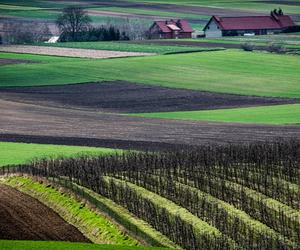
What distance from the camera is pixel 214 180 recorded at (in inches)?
1666

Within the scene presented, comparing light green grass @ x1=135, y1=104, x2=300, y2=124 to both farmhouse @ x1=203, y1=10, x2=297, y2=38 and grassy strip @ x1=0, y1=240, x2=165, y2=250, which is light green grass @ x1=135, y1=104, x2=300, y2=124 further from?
farmhouse @ x1=203, y1=10, x2=297, y2=38

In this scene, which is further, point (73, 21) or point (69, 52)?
point (73, 21)

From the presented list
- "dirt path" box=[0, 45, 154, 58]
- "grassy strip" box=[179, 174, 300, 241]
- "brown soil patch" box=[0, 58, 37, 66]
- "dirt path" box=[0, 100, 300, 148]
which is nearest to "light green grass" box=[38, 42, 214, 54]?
"dirt path" box=[0, 45, 154, 58]

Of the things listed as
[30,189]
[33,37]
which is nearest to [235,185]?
[30,189]

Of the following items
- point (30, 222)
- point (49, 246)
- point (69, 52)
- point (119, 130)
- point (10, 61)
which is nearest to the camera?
point (49, 246)

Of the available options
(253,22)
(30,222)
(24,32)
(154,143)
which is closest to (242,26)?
(253,22)

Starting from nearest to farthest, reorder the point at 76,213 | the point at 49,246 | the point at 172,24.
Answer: the point at 49,246
the point at 76,213
the point at 172,24

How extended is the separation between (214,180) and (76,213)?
20.8ft

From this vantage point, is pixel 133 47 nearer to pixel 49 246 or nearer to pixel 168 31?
pixel 168 31

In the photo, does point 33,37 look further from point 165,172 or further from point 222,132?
point 165,172

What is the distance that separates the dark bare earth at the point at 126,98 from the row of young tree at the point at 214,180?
27032 mm

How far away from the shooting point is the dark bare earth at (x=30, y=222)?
35094 millimetres

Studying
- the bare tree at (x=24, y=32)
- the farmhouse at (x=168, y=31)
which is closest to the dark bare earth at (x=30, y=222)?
the bare tree at (x=24, y=32)

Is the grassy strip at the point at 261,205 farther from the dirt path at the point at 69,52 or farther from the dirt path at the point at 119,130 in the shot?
the dirt path at the point at 69,52
